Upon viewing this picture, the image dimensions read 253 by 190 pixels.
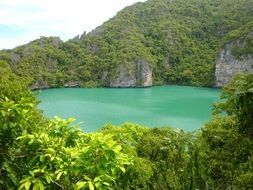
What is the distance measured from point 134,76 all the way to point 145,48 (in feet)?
56.2

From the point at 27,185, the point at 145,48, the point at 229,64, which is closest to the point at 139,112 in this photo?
the point at 27,185

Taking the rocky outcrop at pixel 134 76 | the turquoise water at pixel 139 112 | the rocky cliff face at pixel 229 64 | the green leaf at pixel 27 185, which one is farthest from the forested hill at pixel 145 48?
the green leaf at pixel 27 185

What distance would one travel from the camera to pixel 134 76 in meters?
102

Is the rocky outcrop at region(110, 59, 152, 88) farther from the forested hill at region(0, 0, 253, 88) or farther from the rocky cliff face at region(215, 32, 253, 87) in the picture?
the rocky cliff face at region(215, 32, 253, 87)

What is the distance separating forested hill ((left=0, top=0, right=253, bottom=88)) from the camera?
3994 inches

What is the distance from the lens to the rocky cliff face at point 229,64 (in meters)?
90.4

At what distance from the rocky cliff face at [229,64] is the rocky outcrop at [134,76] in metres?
16.8

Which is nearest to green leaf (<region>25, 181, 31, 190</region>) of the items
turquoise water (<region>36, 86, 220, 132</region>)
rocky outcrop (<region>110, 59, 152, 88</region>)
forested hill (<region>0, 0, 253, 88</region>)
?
turquoise water (<region>36, 86, 220, 132</region>)

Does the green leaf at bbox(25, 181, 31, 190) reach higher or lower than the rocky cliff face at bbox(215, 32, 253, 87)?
higher

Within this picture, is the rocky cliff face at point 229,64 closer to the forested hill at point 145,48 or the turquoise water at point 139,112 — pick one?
the forested hill at point 145,48

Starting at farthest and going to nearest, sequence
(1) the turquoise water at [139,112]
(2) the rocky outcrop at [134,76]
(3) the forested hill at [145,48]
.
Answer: (3) the forested hill at [145,48]
(2) the rocky outcrop at [134,76]
(1) the turquoise water at [139,112]

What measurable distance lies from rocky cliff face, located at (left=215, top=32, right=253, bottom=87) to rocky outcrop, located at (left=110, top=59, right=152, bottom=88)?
16775 millimetres

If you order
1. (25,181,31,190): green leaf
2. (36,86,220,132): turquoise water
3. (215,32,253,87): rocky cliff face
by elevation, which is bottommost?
(36,86,220,132): turquoise water

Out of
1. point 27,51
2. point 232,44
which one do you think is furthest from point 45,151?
point 27,51
